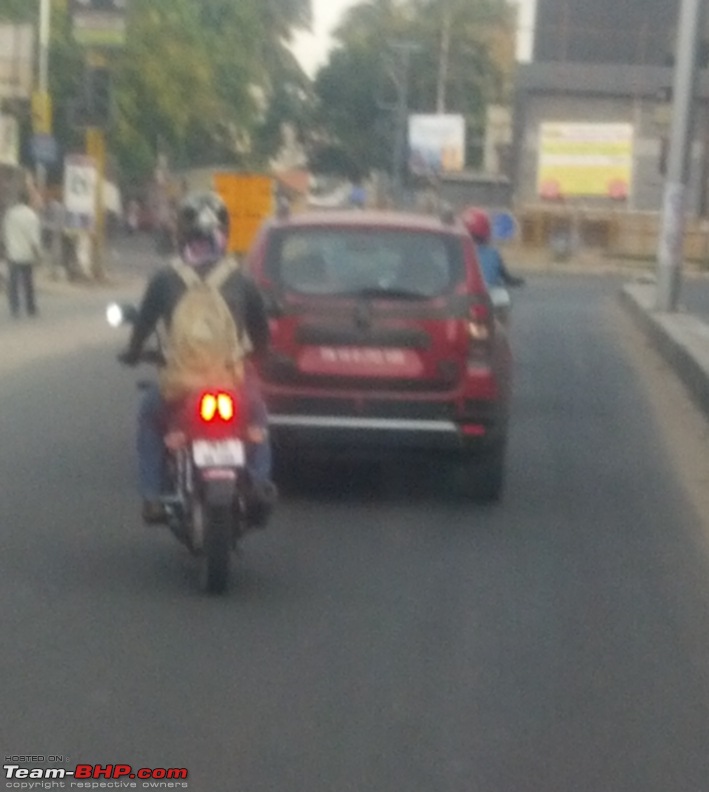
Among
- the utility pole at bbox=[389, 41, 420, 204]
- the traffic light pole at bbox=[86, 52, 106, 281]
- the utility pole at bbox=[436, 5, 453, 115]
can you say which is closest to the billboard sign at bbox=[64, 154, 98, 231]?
the traffic light pole at bbox=[86, 52, 106, 281]

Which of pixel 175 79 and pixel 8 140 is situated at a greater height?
pixel 175 79

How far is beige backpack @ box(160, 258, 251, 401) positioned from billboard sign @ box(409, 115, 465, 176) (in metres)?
86.3

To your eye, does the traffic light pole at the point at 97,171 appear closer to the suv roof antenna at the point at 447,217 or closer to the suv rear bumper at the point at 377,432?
the suv roof antenna at the point at 447,217

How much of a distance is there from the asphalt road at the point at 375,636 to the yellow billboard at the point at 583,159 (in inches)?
2506

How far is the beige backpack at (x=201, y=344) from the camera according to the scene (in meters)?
9.04

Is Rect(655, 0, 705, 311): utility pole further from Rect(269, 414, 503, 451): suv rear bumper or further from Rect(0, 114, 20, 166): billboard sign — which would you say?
Rect(0, 114, 20, 166): billboard sign

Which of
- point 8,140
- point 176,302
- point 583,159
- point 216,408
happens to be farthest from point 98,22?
point 583,159

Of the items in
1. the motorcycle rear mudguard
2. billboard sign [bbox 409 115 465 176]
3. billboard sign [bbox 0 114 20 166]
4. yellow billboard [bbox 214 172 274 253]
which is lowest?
billboard sign [bbox 409 115 465 176]

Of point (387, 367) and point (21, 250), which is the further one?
point (21, 250)

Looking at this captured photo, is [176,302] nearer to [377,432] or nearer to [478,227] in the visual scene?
[377,432]

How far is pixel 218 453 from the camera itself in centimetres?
883

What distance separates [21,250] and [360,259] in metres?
17.9

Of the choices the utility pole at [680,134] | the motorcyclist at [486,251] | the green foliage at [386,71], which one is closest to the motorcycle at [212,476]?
the motorcyclist at [486,251]

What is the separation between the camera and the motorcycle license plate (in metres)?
8.80
